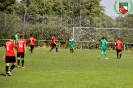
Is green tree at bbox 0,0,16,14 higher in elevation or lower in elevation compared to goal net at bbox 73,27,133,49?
higher

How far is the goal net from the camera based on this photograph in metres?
52.8

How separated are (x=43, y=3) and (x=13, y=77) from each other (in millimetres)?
61436

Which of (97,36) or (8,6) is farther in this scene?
(8,6)

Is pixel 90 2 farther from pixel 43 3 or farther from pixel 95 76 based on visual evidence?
pixel 95 76

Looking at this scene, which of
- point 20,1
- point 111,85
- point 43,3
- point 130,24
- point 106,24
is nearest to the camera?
point 111,85

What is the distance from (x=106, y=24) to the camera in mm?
54250

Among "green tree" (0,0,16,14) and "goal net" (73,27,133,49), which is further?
"green tree" (0,0,16,14)

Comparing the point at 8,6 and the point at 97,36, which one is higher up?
the point at 8,6

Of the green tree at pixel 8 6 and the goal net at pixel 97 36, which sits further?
the green tree at pixel 8 6

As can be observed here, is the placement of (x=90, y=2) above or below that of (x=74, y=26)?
above

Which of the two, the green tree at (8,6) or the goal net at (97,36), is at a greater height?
the green tree at (8,6)

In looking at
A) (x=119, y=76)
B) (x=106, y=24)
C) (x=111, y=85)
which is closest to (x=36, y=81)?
(x=111, y=85)

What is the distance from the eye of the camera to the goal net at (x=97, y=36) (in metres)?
52.8

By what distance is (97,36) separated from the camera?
53.8 meters
